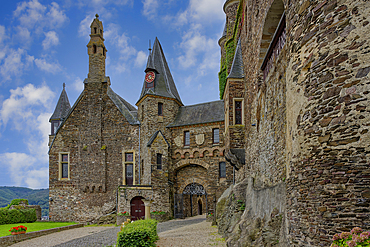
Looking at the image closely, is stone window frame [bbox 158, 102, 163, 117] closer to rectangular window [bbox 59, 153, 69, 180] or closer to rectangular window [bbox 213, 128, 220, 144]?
rectangular window [bbox 213, 128, 220, 144]

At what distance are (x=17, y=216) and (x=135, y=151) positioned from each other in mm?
10502

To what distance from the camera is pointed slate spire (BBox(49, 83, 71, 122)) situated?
34281 millimetres

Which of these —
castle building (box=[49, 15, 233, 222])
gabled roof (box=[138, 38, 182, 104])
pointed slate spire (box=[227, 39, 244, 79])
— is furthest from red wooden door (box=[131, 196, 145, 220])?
pointed slate spire (box=[227, 39, 244, 79])

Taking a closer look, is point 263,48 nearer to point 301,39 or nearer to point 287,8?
point 287,8

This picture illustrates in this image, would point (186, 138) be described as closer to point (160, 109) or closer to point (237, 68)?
point (160, 109)

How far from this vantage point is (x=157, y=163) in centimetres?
2388

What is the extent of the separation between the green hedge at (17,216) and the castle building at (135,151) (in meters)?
1.70

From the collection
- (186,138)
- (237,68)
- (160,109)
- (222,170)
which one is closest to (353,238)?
(237,68)

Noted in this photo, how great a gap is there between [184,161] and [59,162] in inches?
456

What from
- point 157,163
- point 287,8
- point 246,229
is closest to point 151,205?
point 157,163

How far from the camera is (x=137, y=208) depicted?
75.1 feet

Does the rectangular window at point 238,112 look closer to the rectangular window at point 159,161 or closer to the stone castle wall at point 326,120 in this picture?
the stone castle wall at point 326,120

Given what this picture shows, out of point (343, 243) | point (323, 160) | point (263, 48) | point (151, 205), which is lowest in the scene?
point (151, 205)

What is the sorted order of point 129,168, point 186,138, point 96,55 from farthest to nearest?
1. point 96,55
2. point 129,168
3. point 186,138
